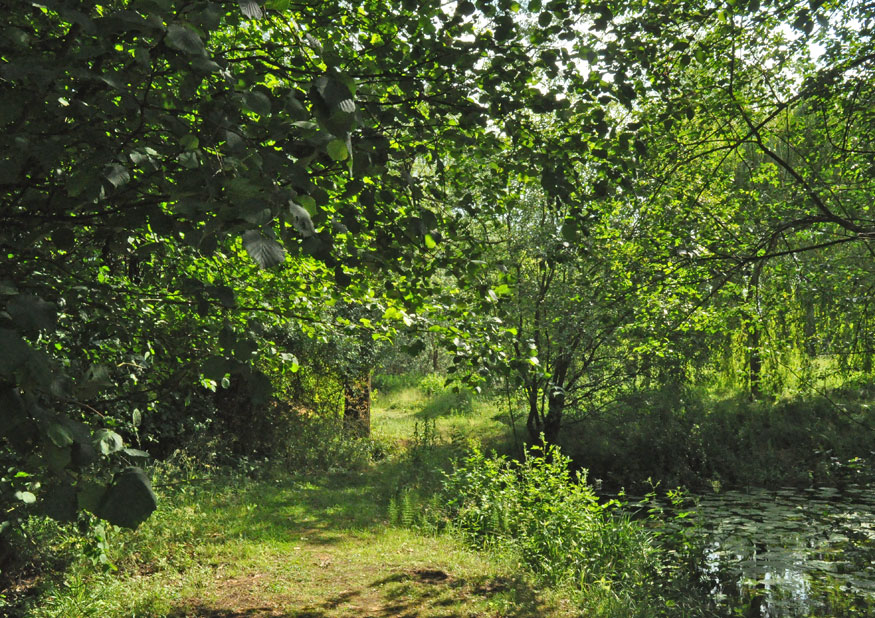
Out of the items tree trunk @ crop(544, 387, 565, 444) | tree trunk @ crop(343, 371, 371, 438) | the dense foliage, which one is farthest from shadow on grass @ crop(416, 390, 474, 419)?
the dense foliage

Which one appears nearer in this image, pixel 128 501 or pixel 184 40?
pixel 128 501

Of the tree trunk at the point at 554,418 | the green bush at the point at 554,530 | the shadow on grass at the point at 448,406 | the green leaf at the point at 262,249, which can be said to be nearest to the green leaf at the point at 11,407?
the green leaf at the point at 262,249

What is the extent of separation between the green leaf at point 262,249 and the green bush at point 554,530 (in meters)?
5.65

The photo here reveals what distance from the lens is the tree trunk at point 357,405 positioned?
14.5 m

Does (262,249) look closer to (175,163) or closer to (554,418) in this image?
(175,163)

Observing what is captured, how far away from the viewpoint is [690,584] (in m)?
6.75

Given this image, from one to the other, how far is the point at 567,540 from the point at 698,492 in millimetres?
7645

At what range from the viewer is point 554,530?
6.92m

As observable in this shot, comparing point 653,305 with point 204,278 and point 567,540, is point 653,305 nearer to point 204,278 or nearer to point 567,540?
point 567,540

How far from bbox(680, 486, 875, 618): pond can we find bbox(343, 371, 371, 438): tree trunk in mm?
7585

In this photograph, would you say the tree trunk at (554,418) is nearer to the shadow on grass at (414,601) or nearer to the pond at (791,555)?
the pond at (791,555)

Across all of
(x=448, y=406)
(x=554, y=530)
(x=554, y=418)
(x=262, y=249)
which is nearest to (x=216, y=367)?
(x=262, y=249)

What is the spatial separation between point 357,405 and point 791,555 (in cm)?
969

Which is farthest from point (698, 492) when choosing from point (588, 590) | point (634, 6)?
point (634, 6)
